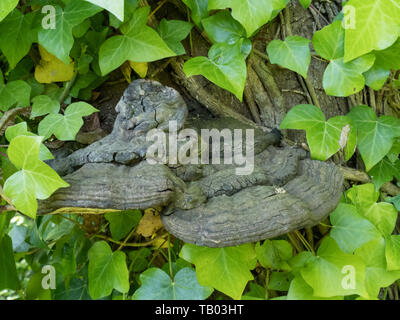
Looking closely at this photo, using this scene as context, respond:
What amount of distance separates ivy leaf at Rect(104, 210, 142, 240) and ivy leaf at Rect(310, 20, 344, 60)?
0.80m

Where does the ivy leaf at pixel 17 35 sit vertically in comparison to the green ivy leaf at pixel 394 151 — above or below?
above

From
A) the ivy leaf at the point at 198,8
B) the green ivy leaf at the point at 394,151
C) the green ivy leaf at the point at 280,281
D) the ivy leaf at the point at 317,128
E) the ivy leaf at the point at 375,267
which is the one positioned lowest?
the green ivy leaf at the point at 280,281

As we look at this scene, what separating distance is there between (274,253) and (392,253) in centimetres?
39

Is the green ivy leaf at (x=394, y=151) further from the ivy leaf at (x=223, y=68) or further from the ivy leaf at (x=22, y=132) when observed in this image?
the ivy leaf at (x=22, y=132)

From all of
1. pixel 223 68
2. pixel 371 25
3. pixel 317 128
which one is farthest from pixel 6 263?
pixel 371 25

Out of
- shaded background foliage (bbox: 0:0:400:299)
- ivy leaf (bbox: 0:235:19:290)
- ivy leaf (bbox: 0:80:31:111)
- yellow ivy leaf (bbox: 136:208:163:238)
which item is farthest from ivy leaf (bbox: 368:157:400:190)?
ivy leaf (bbox: 0:235:19:290)

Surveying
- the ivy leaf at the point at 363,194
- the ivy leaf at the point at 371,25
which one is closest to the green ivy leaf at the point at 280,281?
the ivy leaf at the point at 363,194

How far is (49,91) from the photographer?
1.31 m

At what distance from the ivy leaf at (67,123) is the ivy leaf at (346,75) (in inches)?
27.6

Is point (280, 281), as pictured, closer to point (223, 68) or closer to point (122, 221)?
point (122, 221)

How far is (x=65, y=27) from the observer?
3.56 ft

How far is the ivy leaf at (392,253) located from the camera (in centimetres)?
131

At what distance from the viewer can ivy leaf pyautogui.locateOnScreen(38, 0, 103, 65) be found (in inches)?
42.3

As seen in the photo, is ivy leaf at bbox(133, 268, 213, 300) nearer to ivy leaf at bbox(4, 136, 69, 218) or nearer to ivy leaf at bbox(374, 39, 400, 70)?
ivy leaf at bbox(4, 136, 69, 218)
